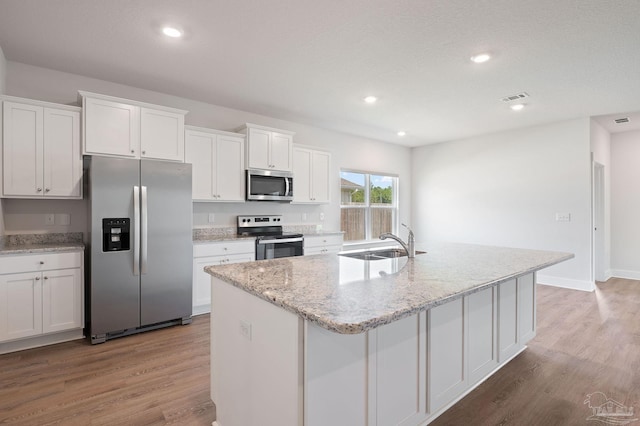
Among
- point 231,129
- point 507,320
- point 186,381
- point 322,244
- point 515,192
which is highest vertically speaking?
point 231,129

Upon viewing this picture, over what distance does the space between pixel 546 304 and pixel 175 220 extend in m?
4.67

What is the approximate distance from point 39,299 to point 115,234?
79cm

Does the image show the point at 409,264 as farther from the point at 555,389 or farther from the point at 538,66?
the point at 538,66

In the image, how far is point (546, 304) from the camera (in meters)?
4.18

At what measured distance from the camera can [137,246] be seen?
3.13 metres

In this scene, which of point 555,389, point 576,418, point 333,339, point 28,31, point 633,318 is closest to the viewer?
point 333,339

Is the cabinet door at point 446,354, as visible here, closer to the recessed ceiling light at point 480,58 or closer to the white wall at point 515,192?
the recessed ceiling light at point 480,58

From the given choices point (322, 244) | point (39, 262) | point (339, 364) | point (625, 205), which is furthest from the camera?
point (625, 205)

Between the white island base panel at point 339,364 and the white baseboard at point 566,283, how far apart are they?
12.4 ft

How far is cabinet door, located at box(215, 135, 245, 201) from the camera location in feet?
13.3

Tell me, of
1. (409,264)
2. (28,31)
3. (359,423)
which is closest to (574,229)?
(409,264)

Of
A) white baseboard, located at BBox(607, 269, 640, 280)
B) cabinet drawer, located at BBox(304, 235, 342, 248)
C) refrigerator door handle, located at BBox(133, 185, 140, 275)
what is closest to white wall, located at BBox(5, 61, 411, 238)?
cabinet drawer, located at BBox(304, 235, 342, 248)

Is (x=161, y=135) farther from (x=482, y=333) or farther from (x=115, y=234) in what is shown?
(x=482, y=333)

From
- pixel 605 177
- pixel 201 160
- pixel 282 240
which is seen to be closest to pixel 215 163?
pixel 201 160
